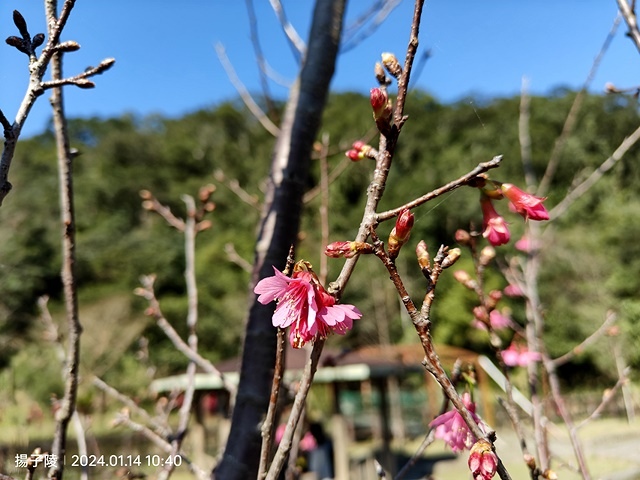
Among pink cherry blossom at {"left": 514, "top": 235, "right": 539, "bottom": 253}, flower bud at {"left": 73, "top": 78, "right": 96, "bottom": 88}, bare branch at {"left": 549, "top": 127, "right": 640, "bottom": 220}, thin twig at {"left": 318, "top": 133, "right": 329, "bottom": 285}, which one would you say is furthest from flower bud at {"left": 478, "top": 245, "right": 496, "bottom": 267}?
pink cherry blossom at {"left": 514, "top": 235, "right": 539, "bottom": 253}

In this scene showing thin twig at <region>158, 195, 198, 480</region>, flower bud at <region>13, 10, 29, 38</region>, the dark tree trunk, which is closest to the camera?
flower bud at <region>13, 10, 29, 38</region>

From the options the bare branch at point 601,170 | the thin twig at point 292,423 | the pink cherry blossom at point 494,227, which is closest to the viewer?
the thin twig at point 292,423

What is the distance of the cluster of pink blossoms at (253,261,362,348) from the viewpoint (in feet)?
1.65

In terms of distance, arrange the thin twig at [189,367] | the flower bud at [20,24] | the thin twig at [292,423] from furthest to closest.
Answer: the thin twig at [189,367], the flower bud at [20,24], the thin twig at [292,423]

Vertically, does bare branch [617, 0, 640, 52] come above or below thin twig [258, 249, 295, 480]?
above

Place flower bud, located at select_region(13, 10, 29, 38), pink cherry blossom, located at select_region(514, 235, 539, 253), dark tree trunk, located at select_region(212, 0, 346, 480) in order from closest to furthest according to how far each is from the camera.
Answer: flower bud, located at select_region(13, 10, 29, 38), dark tree trunk, located at select_region(212, 0, 346, 480), pink cherry blossom, located at select_region(514, 235, 539, 253)

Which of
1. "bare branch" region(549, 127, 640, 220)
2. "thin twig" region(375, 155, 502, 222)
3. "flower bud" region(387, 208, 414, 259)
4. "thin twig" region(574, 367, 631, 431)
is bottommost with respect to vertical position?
"thin twig" region(574, 367, 631, 431)

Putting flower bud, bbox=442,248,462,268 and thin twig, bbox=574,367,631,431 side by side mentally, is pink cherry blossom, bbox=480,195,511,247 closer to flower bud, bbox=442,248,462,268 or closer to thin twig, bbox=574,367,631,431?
flower bud, bbox=442,248,462,268

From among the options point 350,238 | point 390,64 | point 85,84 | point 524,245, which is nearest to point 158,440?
point 85,84

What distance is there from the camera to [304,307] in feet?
1.74

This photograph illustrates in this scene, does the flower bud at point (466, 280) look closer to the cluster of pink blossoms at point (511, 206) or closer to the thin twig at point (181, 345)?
the cluster of pink blossoms at point (511, 206)

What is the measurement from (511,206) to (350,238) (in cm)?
1197

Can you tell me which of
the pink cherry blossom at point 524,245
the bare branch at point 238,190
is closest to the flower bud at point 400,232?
the bare branch at point 238,190

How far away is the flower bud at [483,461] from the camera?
47 cm
